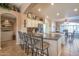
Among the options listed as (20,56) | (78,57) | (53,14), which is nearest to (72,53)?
(78,57)

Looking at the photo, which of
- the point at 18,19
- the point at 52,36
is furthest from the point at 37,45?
the point at 18,19

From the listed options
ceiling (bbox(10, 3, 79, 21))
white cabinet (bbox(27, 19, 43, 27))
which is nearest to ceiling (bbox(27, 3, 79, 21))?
ceiling (bbox(10, 3, 79, 21))

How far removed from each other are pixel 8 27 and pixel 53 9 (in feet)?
2.45

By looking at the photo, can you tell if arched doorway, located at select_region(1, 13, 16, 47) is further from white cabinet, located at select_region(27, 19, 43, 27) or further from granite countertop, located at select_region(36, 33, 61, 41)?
granite countertop, located at select_region(36, 33, 61, 41)

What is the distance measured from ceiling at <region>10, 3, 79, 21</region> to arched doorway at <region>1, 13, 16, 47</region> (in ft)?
0.74

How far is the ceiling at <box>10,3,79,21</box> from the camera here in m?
1.71

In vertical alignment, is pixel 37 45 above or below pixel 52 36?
below

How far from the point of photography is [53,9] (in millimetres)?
1735

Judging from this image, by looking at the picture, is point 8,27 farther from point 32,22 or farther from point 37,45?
point 37,45

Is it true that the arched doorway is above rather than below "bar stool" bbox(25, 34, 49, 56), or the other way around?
above

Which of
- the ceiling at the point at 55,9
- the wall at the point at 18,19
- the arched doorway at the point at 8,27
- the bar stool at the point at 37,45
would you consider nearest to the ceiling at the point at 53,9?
the ceiling at the point at 55,9

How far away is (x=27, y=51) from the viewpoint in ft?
5.84

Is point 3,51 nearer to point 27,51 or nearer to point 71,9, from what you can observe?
point 27,51

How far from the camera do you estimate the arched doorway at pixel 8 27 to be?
1716 millimetres
